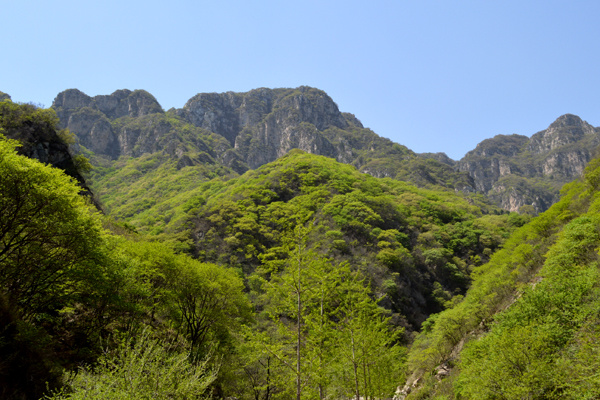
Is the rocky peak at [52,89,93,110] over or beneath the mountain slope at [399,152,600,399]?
over

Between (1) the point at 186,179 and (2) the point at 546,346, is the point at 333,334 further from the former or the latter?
(1) the point at 186,179

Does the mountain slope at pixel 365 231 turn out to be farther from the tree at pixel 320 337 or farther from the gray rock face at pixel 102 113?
the gray rock face at pixel 102 113

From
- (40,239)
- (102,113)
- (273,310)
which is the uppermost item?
(102,113)

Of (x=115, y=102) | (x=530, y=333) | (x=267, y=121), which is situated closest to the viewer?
(x=530, y=333)

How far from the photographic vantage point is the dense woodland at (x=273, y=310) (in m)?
12.3

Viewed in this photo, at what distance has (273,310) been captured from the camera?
1427cm

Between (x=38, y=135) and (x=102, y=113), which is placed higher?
(x=102, y=113)

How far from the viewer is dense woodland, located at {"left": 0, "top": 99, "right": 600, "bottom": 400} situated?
12.3m

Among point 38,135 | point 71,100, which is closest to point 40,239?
point 38,135

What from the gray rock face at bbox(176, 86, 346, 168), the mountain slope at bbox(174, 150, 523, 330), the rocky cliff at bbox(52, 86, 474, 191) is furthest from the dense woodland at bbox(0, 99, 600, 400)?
the gray rock face at bbox(176, 86, 346, 168)

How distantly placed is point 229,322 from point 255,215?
38.9 metres

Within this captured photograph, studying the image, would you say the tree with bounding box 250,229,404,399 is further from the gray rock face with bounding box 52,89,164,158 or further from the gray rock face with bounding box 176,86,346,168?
the gray rock face with bounding box 52,89,164,158

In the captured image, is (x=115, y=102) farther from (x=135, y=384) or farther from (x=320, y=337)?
(x=135, y=384)

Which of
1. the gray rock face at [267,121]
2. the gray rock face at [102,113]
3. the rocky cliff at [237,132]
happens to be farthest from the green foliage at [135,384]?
the gray rock face at [102,113]
